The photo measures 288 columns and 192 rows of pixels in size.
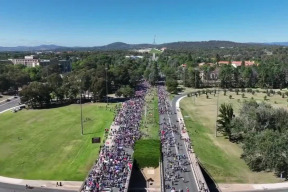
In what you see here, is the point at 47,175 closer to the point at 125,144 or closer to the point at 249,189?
the point at 125,144

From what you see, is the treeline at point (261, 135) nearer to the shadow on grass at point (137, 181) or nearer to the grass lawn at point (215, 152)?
the grass lawn at point (215, 152)

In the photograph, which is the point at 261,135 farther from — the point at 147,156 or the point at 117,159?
the point at 117,159

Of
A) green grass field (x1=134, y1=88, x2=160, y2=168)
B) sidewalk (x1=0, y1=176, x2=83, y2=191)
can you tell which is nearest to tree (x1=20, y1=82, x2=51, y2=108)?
green grass field (x1=134, y1=88, x2=160, y2=168)

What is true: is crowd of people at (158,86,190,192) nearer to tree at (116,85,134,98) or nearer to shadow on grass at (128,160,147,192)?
shadow on grass at (128,160,147,192)

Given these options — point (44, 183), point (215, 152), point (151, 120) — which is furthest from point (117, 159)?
point (151, 120)

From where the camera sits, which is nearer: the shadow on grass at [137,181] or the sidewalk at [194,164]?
the sidewalk at [194,164]

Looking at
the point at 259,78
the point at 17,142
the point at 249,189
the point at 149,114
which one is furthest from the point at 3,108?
the point at 259,78

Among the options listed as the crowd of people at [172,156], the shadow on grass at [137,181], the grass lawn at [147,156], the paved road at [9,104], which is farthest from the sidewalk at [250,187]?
the paved road at [9,104]
